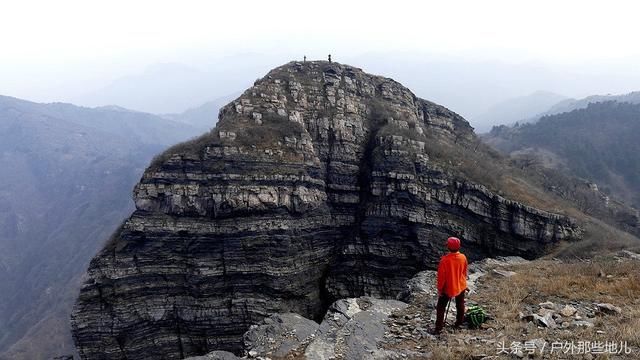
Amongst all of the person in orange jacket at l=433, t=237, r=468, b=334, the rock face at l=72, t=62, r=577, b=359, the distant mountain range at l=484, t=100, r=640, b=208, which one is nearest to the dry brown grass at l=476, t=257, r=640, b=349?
the person in orange jacket at l=433, t=237, r=468, b=334

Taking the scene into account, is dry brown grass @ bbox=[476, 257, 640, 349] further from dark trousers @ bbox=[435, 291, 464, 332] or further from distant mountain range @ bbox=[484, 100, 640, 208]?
distant mountain range @ bbox=[484, 100, 640, 208]

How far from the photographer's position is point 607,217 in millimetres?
51281

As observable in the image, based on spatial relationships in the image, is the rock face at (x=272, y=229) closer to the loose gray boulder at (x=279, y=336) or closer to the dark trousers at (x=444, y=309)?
the loose gray boulder at (x=279, y=336)

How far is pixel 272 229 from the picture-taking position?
38.5 m

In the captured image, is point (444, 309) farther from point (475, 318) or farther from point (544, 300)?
point (544, 300)

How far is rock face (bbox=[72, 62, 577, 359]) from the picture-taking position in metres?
36.4

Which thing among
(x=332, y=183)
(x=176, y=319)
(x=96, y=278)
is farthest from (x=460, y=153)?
(x=96, y=278)

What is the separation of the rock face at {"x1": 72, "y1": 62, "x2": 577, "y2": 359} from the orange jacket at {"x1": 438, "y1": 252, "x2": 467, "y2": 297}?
27.6 m

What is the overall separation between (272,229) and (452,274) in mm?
28268

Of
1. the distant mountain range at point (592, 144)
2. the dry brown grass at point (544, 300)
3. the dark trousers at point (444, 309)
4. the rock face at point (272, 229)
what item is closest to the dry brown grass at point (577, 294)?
the dry brown grass at point (544, 300)

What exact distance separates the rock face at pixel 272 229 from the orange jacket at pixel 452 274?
1085 inches

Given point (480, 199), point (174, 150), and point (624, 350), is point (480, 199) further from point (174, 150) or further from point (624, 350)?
point (624, 350)

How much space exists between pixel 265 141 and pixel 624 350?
3494 cm

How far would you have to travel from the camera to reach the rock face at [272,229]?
3641 centimetres
